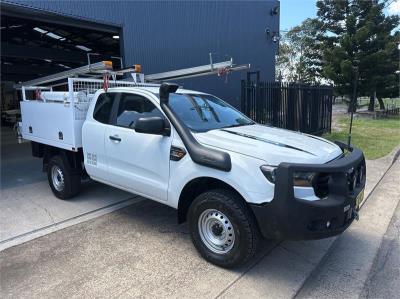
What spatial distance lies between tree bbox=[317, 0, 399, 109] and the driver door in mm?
23220

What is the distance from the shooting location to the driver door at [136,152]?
13.6 feet

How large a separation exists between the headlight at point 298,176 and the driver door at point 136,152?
126 cm

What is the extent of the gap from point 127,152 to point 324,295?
280 centimetres

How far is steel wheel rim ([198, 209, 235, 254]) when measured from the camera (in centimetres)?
360

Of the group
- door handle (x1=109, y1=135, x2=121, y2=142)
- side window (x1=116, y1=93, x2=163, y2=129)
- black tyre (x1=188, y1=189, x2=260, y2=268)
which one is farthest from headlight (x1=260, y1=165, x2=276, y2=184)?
door handle (x1=109, y1=135, x2=121, y2=142)

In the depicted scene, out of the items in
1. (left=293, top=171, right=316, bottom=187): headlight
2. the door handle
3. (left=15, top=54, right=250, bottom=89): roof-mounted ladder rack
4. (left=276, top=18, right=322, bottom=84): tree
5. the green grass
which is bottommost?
the green grass

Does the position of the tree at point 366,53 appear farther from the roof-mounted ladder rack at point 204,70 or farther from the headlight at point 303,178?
the headlight at point 303,178

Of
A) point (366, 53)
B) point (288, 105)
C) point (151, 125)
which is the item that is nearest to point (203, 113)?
point (151, 125)

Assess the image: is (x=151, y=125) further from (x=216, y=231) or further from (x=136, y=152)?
(x=216, y=231)

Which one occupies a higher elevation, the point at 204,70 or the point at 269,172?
the point at 204,70

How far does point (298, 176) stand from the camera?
3.24 meters

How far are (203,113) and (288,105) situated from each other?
752 cm

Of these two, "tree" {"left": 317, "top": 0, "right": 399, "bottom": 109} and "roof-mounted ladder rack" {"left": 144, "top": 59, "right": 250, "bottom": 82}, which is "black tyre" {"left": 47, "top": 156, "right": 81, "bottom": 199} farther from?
"tree" {"left": 317, "top": 0, "right": 399, "bottom": 109}

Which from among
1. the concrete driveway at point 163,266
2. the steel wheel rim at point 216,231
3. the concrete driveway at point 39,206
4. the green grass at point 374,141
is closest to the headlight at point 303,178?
the steel wheel rim at point 216,231
